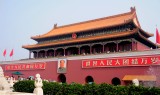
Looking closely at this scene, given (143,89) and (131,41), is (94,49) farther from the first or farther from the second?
(143,89)

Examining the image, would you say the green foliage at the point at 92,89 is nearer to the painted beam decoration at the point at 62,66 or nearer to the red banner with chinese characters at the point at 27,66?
the painted beam decoration at the point at 62,66

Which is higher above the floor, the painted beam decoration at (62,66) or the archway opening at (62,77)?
the painted beam decoration at (62,66)

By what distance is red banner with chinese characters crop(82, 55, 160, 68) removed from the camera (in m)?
17.7

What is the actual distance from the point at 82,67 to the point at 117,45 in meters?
3.98

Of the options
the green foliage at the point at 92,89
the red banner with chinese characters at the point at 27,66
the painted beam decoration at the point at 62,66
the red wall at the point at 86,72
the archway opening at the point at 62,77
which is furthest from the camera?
the red banner with chinese characters at the point at 27,66

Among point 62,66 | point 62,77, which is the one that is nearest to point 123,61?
point 62,66

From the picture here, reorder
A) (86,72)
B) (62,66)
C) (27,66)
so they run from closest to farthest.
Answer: (86,72) < (62,66) < (27,66)

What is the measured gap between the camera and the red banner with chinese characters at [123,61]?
17.7 m

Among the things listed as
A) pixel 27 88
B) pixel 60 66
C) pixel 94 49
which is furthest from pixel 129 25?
pixel 27 88

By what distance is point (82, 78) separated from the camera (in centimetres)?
2188

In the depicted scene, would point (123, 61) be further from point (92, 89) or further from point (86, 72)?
point (92, 89)

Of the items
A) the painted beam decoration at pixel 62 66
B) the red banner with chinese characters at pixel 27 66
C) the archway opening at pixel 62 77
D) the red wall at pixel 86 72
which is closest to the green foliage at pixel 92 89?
the red wall at pixel 86 72

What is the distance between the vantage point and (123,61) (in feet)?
63.6

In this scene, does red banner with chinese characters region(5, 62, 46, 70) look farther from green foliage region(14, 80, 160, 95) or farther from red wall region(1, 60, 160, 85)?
green foliage region(14, 80, 160, 95)
